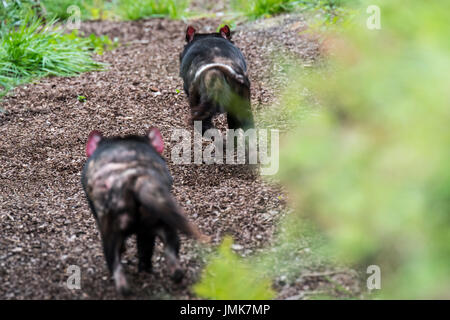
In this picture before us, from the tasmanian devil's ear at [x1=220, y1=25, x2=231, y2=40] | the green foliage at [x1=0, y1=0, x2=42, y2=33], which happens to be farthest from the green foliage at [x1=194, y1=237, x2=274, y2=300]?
the green foliage at [x1=0, y1=0, x2=42, y2=33]

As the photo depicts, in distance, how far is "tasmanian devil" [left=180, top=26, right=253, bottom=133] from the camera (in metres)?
4.52

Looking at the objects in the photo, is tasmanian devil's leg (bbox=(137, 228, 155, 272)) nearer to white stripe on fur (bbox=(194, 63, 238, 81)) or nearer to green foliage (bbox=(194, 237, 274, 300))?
green foliage (bbox=(194, 237, 274, 300))

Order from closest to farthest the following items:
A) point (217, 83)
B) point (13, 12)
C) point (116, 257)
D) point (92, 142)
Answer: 1. point (116, 257)
2. point (92, 142)
3. point (217, 83)
4. point (13, 12)

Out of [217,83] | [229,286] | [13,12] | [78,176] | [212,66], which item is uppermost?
[13,12]

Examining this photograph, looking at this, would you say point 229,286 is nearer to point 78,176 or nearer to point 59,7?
point 78,176

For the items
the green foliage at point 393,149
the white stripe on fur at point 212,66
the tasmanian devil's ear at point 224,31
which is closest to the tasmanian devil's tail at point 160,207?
the green foliage at point 393,149

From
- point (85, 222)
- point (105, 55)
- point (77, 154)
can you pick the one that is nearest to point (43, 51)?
point (105, 55)

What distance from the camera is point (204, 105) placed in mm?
4566

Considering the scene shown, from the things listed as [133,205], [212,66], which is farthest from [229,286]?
[212,66]

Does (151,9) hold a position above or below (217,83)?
above

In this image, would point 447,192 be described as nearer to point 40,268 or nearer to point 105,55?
point 40,268

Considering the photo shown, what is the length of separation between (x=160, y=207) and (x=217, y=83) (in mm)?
1742

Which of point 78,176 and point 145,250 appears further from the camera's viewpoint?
point 78,176

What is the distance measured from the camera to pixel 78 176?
16.3 feet
